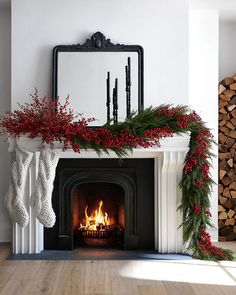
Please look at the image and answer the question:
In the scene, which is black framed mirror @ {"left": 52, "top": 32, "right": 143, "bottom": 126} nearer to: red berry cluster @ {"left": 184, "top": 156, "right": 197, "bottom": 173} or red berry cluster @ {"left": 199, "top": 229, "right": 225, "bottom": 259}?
red berry cluster @ {"left": 184, "top": 156, "right": 197, "bottom": 173}

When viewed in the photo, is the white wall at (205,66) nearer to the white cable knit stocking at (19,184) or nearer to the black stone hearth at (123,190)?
the black stone hearth at (123,190)

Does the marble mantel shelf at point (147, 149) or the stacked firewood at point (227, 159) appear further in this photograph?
the stacked firewood at point (227, 159)

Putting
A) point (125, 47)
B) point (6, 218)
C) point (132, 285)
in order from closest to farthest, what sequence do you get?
point (132, 285) → point (125, 47) → point (6, 218)

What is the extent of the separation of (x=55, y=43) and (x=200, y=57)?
1384 millimetres

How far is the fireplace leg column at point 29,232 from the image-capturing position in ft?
14.4

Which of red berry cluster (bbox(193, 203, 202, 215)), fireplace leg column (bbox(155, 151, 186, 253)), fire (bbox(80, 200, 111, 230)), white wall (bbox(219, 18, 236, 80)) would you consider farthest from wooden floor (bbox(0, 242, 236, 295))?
white wall (bbox(219, 18, 236, 80))

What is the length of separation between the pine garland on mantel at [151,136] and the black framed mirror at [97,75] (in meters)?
0.17

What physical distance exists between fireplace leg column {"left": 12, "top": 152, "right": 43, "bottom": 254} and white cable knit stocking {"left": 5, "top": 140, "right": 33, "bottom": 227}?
3.0 inches

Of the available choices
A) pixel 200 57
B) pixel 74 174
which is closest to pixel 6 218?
pixel 74 174

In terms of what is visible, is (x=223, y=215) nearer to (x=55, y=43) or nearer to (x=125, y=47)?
(x=125, y=47)

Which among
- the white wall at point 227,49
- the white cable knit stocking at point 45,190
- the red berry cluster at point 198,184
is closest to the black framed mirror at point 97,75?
the white cable knit stocking at point 45,190

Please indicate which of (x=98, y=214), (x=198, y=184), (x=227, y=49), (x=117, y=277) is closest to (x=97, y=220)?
(x=98, y=214)

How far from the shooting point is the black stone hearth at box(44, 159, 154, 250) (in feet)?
15.0

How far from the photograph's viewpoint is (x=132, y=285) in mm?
3457
